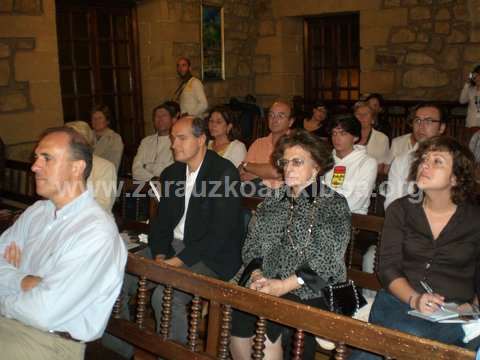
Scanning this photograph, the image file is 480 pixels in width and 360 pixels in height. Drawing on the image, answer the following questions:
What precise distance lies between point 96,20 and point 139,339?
482 cm

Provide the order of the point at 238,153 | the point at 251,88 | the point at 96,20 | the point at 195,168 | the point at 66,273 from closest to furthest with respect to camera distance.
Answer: the point at 66,273 < the point at 195,168 < the point at 238,153 < the point at 96,20 < the point at 251,88

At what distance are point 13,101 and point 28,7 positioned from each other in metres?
0.89

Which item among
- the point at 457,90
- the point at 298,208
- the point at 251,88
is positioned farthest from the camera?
the point at 251,88

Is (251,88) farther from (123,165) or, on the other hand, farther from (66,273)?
(66,273)

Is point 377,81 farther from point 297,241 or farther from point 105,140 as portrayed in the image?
point 297,241

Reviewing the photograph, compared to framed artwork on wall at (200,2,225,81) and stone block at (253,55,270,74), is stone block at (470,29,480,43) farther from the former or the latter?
framed artwork on wall at (200,2,225,81)

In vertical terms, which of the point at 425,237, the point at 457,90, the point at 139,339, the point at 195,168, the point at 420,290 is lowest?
the point at 139,339

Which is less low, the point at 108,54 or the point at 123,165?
the point at 108,54

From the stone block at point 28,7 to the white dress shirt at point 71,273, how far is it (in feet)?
12.1

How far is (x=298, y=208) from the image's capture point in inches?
90.7

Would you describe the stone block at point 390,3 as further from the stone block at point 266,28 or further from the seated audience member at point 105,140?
the seated audience member at point 105,140

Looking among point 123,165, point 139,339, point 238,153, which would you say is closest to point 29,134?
point 123,165

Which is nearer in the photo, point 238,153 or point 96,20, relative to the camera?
point 238,153

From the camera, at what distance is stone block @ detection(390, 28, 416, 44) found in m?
7.00
